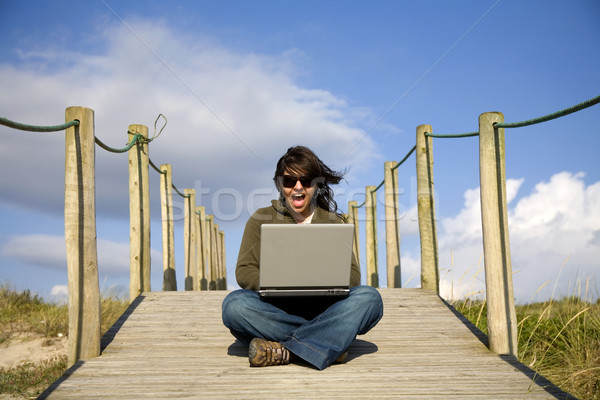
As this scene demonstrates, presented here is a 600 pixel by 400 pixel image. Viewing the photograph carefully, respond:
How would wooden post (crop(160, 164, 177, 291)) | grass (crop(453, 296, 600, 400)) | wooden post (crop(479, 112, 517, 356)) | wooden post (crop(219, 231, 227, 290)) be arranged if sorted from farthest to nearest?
wooden post (crop(219, 231, 227, 290)), wooden post (crop(160, 164, 177, 291)), grass (crop(453, 296, 600, 400)), wooden post (crop(479, 112, 517, 356))

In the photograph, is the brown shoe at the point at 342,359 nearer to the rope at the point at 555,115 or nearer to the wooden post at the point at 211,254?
the rope at the point at 555,115

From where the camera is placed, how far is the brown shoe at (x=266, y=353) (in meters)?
3.01

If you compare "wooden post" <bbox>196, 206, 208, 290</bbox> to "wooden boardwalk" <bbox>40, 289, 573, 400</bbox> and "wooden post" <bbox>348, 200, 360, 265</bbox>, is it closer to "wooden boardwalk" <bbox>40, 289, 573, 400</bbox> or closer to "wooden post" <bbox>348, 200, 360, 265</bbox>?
"wooden post" <bbox>348, 200, 360, 265</bbox>

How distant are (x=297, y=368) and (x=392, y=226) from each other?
391cm

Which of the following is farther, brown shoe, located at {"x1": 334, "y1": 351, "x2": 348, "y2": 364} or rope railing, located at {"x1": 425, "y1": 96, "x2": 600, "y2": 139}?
brown shoe, located at {"x1": 334, "y1": 351, "x2": 348, "y2": 364}

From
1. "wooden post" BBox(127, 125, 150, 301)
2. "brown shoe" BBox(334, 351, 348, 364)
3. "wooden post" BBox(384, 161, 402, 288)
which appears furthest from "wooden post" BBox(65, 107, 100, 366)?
"wooden post" BBox(384, 161, 402, 288)

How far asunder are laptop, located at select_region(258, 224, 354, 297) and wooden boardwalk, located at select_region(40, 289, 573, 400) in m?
0.44

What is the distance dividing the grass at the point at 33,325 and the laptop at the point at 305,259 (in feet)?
10.2

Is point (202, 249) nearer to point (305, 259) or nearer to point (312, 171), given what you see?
point (312, 171)

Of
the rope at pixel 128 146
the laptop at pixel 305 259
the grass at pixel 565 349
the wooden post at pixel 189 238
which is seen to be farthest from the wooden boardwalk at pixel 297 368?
the wooden post at pixel 189 238

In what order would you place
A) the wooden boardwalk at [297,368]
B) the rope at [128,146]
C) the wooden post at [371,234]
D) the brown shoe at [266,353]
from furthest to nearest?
the wooden post at [371,234]
the rope at [128,146]
the brown shoe at [266,353]
the wooden boardwalk at [297,368]

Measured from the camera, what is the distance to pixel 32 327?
636cm

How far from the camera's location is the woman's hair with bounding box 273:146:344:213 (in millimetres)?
3451

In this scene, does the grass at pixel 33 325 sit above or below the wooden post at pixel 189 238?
below
